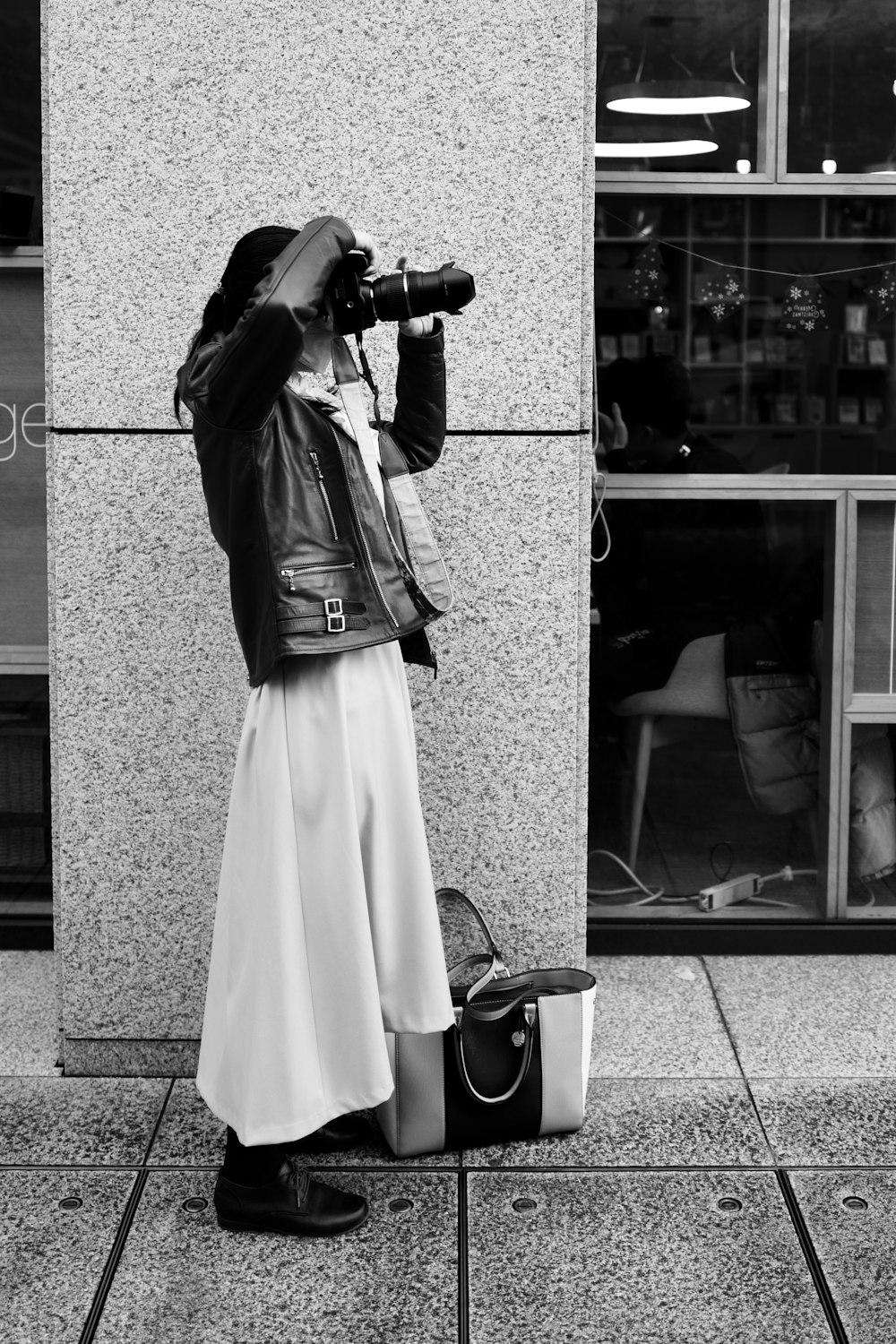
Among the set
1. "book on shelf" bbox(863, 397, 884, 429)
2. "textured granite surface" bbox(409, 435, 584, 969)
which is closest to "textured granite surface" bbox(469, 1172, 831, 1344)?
"textured granite surface" bbox(409, 435, 584, 969)

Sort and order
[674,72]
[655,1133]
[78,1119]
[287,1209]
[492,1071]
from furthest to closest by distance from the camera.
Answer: [674,72]
[78,1119]
[655,1133]
[492,1071]
[287,1209]

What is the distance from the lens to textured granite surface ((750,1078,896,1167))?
131 inches

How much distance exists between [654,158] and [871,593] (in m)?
1.44

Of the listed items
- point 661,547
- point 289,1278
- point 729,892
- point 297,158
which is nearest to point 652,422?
point 661,547

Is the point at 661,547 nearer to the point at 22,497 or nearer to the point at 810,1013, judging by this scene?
the point at 810,1013

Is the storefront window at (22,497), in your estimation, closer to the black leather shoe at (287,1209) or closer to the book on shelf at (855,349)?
the black leather shoe at (287,1209)

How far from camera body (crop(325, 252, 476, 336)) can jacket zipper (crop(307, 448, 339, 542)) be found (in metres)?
0.25

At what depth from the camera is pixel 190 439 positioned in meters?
3.66

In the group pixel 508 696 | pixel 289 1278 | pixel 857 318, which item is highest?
pixel 857 318

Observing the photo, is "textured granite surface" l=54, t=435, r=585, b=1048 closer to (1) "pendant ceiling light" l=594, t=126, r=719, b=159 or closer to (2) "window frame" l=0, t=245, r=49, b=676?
(2) "window frame" l=0, t=245, r=49, b=676

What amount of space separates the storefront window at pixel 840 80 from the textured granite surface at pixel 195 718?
1378 mm

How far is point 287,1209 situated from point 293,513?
1434 mm

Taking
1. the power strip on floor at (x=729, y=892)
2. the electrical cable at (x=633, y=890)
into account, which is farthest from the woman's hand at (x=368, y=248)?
the power strip on floor at (x=729, y=892)

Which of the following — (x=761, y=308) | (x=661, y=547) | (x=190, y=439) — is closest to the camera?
(x=190, y=439)
